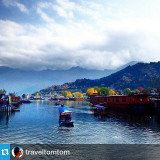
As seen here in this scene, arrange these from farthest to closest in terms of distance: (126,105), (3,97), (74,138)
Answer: (3,97)
(126,105)
(74,138)

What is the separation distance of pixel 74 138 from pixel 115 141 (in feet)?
30.8

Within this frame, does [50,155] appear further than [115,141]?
Result: No

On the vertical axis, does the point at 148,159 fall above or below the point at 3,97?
below

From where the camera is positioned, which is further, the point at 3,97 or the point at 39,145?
the point at 3,97

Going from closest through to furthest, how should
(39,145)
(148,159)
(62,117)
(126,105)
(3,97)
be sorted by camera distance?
(148,159) < (39,145) < (62,117) < (126,105) < (3,97)

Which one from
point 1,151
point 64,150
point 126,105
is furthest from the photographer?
point 126,105

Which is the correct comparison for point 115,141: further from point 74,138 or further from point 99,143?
point 74,138

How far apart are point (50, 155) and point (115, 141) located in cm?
1530

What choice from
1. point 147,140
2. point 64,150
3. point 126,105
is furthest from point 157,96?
point 64,150

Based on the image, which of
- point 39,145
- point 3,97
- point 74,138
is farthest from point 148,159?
point 3,97

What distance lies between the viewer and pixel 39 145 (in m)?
35.6

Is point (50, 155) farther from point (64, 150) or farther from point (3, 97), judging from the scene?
point (3, 97)

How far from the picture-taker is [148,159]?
28.1 metres

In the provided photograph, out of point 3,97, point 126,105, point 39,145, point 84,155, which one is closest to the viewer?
point 84,155
